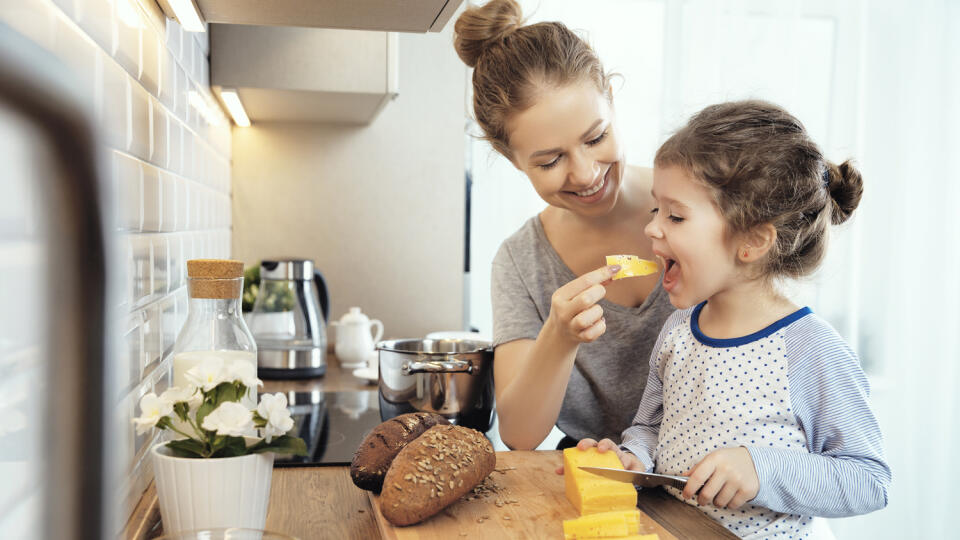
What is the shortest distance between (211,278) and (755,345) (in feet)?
2.54

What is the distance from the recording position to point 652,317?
4.88ft

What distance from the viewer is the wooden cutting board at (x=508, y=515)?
0.87 metres

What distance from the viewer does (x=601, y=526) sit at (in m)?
0.83

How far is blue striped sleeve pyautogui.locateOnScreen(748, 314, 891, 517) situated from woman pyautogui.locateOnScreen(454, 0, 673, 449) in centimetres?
31

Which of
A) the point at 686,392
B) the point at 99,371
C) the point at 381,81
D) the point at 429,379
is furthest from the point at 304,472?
the point at 381,81

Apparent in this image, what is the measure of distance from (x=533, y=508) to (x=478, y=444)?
0.11m

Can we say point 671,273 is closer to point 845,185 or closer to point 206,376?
point 845,185

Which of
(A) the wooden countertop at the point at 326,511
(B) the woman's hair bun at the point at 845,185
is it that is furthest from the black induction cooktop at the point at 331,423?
(B) the woman's hair bun at the point at 845,185

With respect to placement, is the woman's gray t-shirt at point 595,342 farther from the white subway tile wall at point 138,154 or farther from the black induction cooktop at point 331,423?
the white subway tile wall at point 138,154

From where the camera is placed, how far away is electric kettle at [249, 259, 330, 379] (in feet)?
6.13

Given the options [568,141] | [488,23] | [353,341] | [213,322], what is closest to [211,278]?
[213,322]

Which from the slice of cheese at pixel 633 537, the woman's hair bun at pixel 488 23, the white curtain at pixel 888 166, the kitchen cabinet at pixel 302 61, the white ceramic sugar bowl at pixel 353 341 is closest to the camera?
the slice of cheese at pixel 633 537

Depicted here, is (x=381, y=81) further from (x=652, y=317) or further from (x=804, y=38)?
(x=804, y=38)

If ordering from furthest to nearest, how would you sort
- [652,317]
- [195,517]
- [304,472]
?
1. [652,317]
2. [304,472]
3. [195,517]
